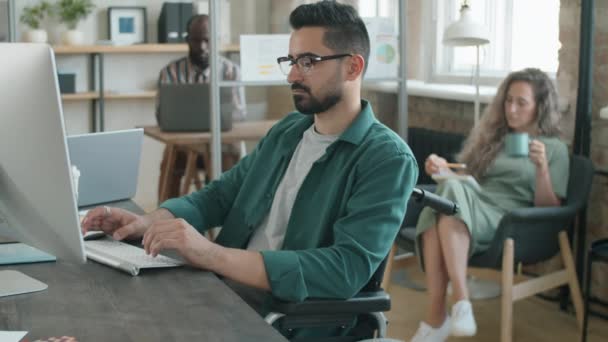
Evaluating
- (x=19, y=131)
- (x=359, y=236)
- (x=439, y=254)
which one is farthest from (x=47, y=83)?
(x=439, y=254)

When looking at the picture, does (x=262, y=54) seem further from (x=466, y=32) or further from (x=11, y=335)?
(x=11, y=335)

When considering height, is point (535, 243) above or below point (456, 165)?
below

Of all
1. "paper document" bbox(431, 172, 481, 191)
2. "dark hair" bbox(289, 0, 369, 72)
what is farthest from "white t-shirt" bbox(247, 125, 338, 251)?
"paper document" bbox(431, 172, 481, 191)

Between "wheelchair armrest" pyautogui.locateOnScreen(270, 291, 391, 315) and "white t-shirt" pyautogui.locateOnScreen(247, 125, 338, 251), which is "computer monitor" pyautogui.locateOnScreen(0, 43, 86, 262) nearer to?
"wheelchair armrest" pyautogui.locateOnScreen(270, 291, 391, 315)

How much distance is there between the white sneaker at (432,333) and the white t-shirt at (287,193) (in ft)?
4.81

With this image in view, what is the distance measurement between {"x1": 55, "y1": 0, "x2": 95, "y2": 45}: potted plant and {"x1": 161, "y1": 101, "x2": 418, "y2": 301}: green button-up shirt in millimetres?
4769

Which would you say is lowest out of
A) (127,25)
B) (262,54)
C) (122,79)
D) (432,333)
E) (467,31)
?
(432,333)

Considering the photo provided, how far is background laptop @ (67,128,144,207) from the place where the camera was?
7.52 feet

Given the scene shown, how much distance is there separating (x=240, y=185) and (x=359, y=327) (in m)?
0.58

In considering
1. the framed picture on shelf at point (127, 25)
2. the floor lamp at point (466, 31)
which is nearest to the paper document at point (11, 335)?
the floor lamp at point (466, 31)

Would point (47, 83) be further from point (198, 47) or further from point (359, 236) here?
point (198, 47)

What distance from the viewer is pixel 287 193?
6.82 feet

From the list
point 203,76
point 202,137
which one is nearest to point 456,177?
point 202,137

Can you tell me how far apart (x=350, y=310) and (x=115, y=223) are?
1.97 ft
